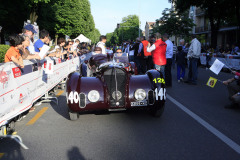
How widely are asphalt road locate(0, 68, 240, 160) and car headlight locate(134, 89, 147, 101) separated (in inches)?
18.8

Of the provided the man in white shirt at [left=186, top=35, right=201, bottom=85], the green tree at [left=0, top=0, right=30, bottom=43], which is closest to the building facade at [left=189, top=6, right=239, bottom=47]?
the green tree at [left=0, top=0, right=30, bottom=43]

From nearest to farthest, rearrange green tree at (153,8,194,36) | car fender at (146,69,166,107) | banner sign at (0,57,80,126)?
banner sign at (0,57,80,126) → car fender at (146,69,166,107) → green tree at (153,8,194,36)

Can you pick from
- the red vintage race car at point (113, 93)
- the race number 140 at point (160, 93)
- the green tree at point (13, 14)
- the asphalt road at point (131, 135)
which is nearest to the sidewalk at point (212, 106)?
the asphalt road at point (131, 135)

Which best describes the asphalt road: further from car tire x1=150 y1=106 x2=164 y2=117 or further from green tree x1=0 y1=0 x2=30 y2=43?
green tree x1=0 y1=0 x2=30 y2=43

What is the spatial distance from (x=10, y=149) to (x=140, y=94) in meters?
2.47

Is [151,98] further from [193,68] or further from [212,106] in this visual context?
[193,68]

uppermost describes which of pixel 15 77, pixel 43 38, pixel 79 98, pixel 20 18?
pixel 20 18

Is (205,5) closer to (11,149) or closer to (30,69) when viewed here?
(30,69)

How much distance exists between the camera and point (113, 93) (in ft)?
17.6

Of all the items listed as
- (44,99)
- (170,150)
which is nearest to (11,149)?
(170,150)

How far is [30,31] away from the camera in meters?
7.62

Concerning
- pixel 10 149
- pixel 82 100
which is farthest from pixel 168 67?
pixel 10 149

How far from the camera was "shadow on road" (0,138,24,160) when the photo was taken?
3.81 meters

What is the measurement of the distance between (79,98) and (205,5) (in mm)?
25230
